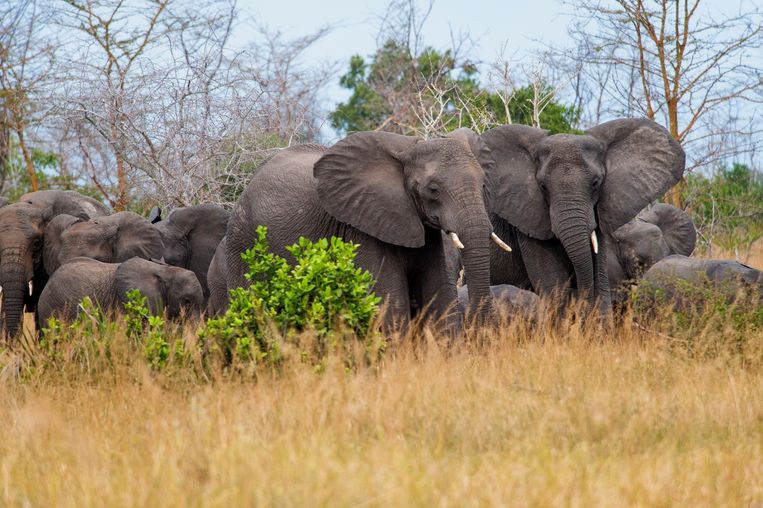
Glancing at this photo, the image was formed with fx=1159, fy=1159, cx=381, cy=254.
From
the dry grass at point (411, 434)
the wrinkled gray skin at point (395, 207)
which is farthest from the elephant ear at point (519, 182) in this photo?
the dry grass at point (411, 434)

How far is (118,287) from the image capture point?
1138 cm

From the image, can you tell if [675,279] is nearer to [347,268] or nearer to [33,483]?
[347,268]

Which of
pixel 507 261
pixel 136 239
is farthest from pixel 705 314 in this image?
pixel 136 239

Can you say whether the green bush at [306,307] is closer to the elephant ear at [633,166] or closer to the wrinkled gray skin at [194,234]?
the elephant ear at [633,166]

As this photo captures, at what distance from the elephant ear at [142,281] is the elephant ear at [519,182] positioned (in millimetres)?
3598

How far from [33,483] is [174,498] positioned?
37.3 inches

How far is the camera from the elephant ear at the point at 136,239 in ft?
41.9

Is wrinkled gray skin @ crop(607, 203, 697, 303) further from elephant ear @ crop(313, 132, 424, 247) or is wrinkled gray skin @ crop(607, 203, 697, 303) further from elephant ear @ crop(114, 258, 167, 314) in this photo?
elephant ear @ crop(114, 258, 167, 314)

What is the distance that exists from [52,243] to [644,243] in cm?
630

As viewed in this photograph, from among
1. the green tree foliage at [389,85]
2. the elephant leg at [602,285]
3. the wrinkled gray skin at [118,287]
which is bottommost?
the wrinkled gray skin at [118,287]

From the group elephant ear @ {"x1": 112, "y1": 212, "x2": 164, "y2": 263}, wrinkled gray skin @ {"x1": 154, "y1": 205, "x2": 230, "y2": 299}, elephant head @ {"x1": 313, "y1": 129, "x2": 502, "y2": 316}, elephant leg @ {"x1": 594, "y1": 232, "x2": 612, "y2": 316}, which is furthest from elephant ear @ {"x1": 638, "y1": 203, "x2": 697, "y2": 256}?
elephant head @ {"x1": 313, "y1": 129, "x2": 502, "y2": 316}

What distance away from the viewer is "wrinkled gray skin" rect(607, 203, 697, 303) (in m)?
11.5

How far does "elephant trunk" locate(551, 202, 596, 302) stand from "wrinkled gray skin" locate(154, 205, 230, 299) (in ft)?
15.3

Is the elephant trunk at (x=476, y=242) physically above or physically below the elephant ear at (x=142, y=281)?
above
